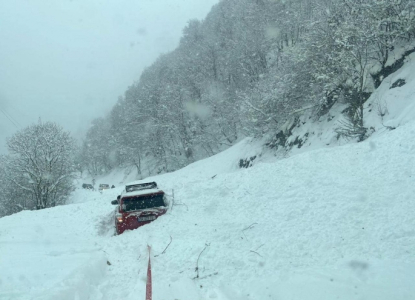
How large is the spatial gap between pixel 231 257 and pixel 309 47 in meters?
18.9

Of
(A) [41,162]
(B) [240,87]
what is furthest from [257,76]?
(A) [41,162]

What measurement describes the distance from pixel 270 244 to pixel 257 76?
34.5 metres

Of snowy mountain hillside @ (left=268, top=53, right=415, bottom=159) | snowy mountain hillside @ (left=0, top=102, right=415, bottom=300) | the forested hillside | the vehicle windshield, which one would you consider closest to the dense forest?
the forested hillside

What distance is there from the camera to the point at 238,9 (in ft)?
174

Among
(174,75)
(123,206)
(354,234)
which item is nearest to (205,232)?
A: (123,206)

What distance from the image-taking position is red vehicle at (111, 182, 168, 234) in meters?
9.71

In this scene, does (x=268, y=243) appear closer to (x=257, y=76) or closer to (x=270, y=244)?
(x=270, y=244)

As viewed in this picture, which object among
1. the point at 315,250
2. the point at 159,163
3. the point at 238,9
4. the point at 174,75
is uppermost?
the point at 238,9

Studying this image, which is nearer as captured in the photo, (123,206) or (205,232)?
(205,232)

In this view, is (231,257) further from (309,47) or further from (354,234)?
(309,47)

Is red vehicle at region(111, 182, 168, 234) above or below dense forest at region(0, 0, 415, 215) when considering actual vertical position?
below

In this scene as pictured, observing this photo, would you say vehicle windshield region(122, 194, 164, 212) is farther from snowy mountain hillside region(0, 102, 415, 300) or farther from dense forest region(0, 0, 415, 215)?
dense forest region(0, 0, 415, 215)

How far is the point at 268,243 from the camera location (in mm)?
7004

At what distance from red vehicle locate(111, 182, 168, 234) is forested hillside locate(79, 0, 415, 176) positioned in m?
9.41
